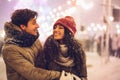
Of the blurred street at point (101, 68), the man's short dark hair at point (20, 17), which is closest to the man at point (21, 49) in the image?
the man's short dark hair at point (20, 17)

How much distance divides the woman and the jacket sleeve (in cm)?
10

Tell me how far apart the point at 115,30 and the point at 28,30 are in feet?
4.22

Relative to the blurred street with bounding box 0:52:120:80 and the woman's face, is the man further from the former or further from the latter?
the blurred street with bounding box 0:52:120:80

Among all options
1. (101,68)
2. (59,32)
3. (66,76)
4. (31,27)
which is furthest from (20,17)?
(101,68)

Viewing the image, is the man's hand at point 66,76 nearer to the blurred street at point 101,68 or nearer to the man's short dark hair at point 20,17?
the man's short dark hair at point 20,17

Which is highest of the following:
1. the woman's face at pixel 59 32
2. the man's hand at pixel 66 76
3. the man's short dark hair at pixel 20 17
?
the man's short dark hair at pixel 20 17

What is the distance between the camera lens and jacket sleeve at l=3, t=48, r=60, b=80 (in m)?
1.43

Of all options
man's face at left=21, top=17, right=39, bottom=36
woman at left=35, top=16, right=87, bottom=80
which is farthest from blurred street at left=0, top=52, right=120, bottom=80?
man's face at left=21, top=17, right=39, bottom=36

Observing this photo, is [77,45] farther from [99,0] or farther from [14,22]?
[99,0]

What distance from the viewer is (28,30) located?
1.53 metres

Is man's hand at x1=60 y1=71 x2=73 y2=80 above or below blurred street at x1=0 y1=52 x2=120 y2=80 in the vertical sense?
above

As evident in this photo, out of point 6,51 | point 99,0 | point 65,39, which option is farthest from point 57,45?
point 99,0

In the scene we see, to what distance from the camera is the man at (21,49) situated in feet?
4.71

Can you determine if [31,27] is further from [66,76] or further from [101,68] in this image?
[101,68]
